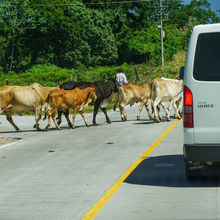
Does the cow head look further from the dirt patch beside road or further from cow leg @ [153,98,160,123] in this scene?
the dirt patch beside road

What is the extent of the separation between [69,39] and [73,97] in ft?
169

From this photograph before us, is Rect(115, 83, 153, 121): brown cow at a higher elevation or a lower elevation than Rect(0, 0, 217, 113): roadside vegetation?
higher

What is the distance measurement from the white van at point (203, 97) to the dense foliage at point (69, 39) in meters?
56.2

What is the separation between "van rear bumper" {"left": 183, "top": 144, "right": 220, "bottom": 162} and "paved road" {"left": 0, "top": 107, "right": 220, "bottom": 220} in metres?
0.49

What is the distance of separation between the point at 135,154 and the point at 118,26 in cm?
7238

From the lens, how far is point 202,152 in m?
8.68

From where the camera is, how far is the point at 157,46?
7588 centimetres

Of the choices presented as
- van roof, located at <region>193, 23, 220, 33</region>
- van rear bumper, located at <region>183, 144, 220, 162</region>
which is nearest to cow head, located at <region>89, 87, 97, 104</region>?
van roof, located at <region>193, 23, 220, 33</region>

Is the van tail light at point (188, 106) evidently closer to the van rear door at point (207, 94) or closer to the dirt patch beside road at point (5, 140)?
the van rear door at point (207, 94)

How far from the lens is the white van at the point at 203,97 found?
8.67 m

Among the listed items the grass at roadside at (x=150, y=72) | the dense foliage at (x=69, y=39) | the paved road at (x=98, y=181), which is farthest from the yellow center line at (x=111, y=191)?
the dense foliage at (x=69, y=39)

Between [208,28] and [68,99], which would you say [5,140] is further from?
[208,28]

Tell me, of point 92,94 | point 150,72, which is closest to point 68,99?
point 92,94

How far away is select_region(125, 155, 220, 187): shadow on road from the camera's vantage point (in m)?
9.48
